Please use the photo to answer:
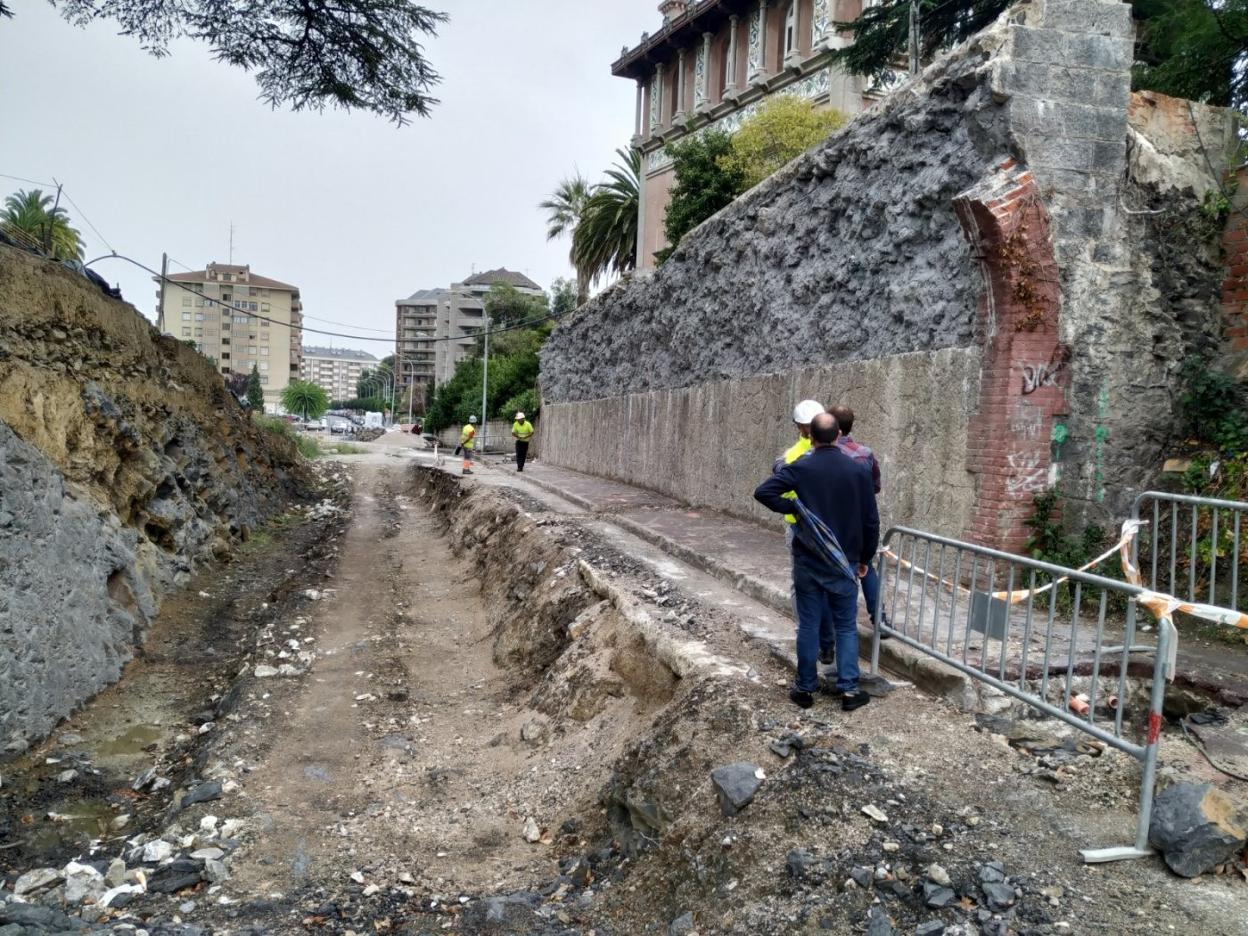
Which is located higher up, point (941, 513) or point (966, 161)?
point (966, 161)

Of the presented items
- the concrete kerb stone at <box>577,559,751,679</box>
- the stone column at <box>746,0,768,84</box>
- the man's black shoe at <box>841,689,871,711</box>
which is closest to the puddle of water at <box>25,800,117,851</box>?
the concrete kerb stone at <box>577,559,751,679</box>

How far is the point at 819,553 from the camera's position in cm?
491

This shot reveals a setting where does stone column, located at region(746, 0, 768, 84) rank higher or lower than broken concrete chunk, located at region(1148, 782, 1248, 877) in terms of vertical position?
higher

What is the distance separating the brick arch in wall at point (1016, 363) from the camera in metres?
6.77

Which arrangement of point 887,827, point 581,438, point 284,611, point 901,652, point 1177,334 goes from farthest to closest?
point 581,438, point 284,611, point 1177,334, point 901,652, point 887,827

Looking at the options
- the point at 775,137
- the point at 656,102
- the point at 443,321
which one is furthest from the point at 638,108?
the point at 443,321

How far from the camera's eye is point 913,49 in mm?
14062

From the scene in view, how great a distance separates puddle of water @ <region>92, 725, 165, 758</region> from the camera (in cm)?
696

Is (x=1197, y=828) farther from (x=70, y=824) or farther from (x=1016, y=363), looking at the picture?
(x=70, y=824)

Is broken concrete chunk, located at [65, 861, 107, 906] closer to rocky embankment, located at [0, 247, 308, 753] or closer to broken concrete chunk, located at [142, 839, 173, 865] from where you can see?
broken concrete chunk, located at [142, 839, 173, 865]

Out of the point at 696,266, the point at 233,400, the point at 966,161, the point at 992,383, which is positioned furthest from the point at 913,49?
the point at 233,400

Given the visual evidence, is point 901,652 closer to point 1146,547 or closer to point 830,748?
point 830,748

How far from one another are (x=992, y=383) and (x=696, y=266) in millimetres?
7357

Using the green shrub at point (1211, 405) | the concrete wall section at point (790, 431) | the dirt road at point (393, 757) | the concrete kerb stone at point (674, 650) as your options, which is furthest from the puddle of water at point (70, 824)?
the green shrub at point (1211, 405)
